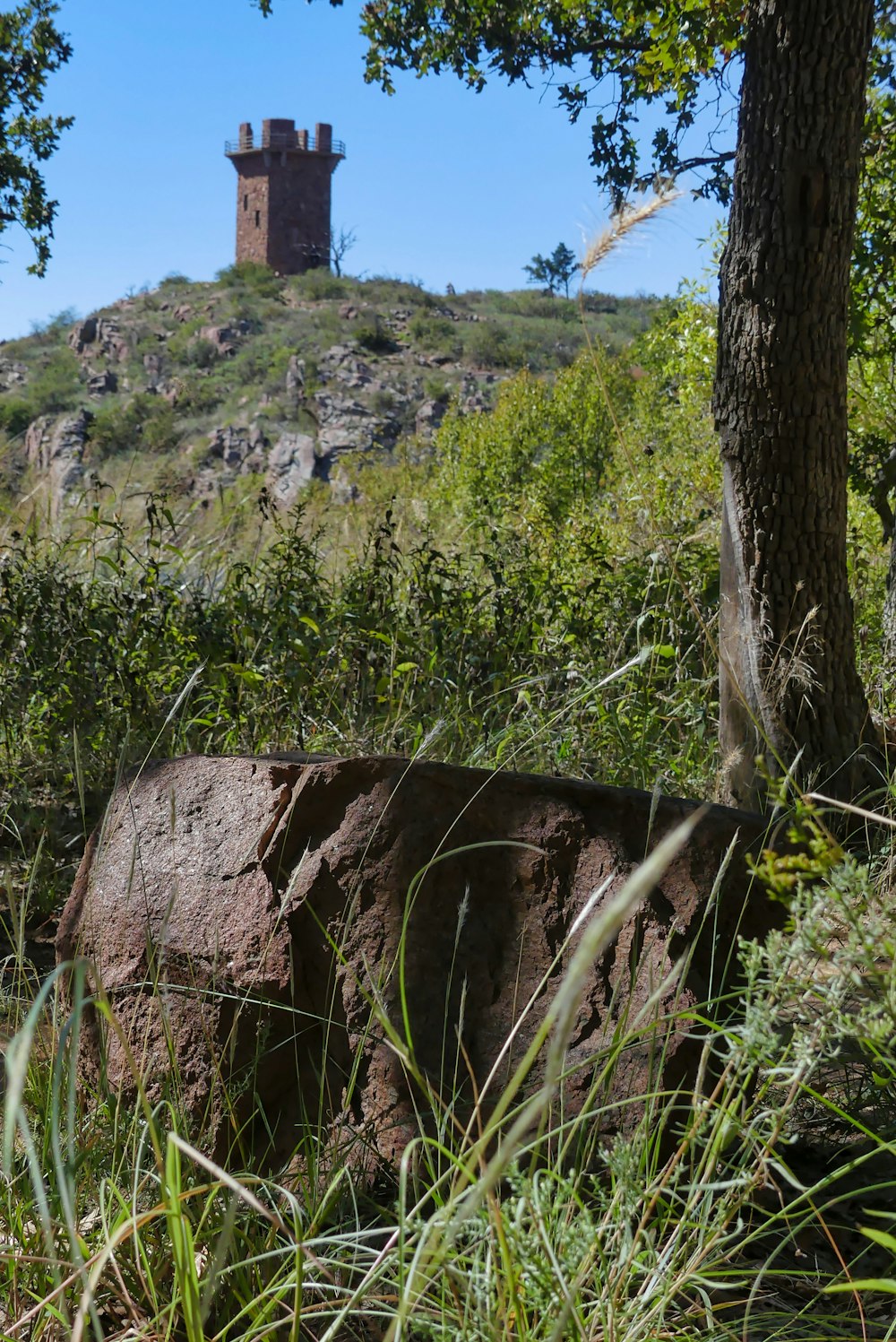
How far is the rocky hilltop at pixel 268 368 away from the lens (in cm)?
4244

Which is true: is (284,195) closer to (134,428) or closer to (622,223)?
(134,428)

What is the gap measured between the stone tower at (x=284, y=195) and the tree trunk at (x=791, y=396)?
63.3 m

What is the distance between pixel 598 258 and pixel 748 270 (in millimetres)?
1685

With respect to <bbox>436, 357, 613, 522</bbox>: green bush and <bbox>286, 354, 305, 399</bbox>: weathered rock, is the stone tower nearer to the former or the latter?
<bbox>286, 354, 305, 399</bbox>: weathered rock

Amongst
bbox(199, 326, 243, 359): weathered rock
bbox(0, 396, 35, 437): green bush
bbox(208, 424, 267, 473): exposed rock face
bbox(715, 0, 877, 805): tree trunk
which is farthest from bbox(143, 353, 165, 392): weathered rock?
bbox(715, 0, 877, 805): tree trunk

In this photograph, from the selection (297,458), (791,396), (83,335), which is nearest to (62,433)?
(297,458)

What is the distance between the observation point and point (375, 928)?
1934 millimetres

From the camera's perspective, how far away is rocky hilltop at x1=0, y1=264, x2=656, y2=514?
42.4 metres

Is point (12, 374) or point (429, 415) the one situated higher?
point (12, 374)

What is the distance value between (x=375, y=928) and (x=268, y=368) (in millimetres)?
50509

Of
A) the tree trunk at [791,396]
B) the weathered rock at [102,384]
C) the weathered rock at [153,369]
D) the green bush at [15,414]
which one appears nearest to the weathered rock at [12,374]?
the weathered rock at [102,384]

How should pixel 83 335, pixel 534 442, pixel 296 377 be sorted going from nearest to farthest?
pixel 534 442 < pixel 296 377 < pixel 83 335

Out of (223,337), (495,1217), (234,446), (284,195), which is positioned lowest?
(495,1217)

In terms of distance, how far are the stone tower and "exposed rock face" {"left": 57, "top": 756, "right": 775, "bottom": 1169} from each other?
64.8 metres
